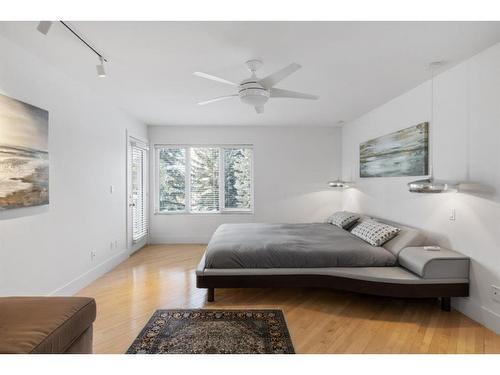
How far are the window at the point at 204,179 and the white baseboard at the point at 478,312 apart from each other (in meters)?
3.96

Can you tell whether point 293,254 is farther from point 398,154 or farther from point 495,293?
point 398,154

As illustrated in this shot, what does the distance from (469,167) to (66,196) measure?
163 inches

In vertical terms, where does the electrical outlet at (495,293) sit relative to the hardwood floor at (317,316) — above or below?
Answer: above

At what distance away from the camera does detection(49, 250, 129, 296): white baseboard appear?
10.2 feet

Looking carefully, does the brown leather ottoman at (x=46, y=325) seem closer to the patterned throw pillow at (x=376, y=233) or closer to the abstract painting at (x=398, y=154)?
the patterned throw pillow at (x=376, y=233)

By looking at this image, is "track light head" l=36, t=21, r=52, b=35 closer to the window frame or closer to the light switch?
the light switch

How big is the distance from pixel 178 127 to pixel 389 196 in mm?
4153

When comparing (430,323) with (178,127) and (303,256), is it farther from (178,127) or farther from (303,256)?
(178,127)

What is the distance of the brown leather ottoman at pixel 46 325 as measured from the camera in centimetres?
131

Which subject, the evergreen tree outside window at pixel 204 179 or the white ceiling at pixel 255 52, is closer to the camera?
the white ceiling at pixel 255 52

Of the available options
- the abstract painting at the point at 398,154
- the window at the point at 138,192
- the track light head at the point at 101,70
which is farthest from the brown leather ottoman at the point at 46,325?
the abstract painting at the point at 398,154

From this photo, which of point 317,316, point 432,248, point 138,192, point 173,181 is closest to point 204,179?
point 173,181

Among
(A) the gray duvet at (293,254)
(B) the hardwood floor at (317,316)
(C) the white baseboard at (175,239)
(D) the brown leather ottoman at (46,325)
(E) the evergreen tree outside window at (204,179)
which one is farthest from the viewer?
(E) the evergreen tree outside window at (204,179)

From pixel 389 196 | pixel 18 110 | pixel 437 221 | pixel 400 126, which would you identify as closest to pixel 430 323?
pixel 437 221
